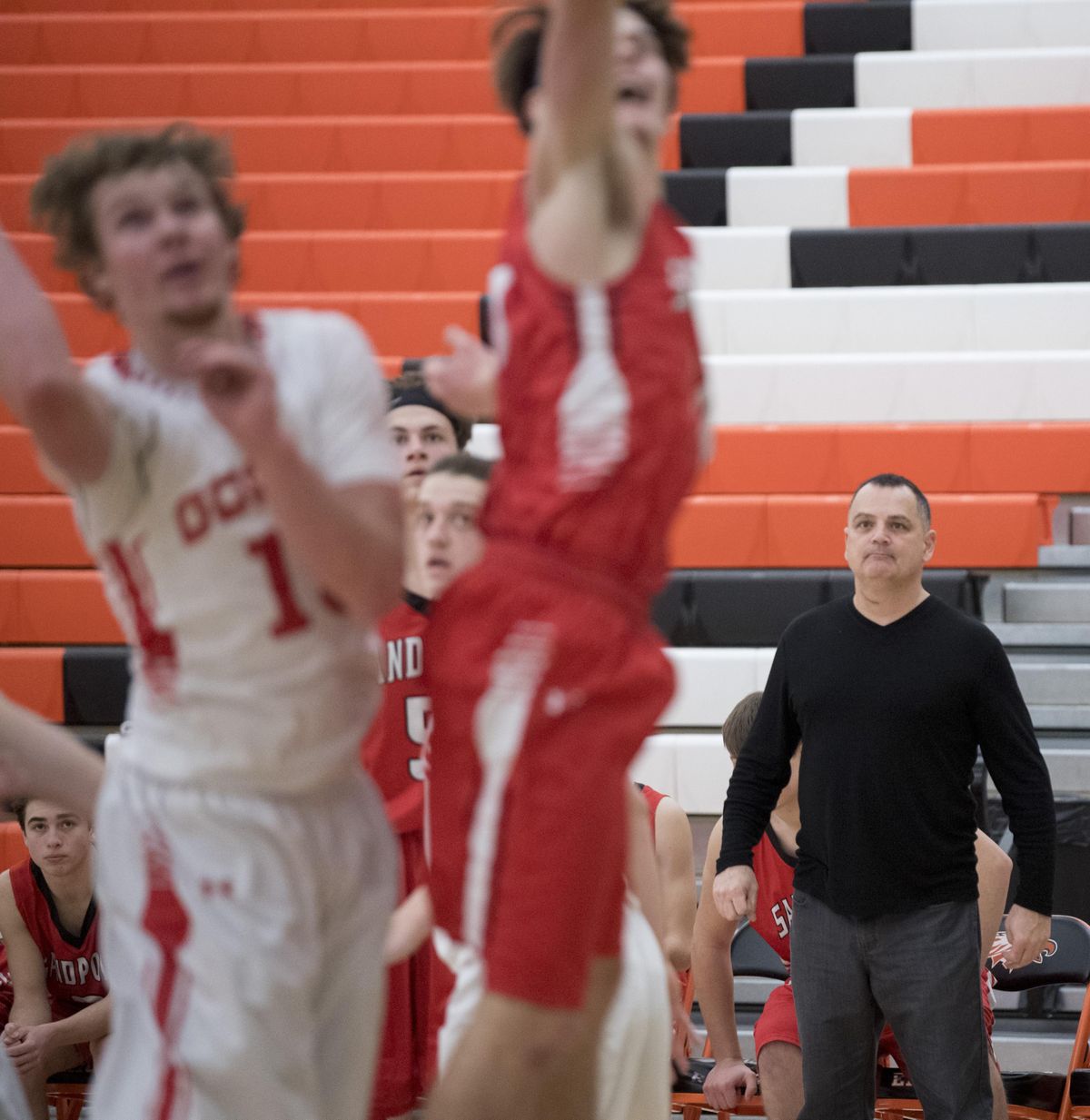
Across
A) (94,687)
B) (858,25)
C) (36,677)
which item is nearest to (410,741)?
(94,687)

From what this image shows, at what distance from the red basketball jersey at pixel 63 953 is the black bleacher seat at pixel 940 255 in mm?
4711

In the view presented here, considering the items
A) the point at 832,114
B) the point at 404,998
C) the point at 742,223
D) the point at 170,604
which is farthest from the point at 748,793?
the point at 832,114

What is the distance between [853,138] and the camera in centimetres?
856

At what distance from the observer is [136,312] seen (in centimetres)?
202

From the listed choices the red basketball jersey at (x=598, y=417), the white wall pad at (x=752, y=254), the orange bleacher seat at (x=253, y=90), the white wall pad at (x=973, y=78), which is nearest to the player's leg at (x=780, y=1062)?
the red basketball jersey at (x=598, y=417)

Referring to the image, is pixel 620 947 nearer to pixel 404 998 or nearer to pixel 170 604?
pixel 170 604

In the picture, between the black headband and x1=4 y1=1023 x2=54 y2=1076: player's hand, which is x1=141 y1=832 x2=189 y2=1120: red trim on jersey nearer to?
the black headband

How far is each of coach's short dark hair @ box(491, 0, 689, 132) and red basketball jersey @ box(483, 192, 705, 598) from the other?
299mm

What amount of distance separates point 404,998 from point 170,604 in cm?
207

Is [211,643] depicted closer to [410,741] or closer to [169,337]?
[169,337]

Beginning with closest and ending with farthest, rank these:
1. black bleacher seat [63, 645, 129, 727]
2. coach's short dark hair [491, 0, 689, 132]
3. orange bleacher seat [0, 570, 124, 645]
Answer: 1. coach's short dark hair [491, 0, 689, 132]
2. black bleacher seat [63, 645, 129, 727]
3. orange bleacher seat [0, 570, 124, 645]

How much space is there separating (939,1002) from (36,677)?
13.0 feet

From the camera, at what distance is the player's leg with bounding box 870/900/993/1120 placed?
4188 millimetres

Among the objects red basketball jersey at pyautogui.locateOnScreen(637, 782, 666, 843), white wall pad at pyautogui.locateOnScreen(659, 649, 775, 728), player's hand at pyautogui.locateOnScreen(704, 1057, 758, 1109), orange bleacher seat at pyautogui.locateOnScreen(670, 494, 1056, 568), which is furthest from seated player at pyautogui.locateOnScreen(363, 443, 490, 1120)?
orange bleacher seat at pyautogui.locateOnScreen(670, 494, 1056, 568)
